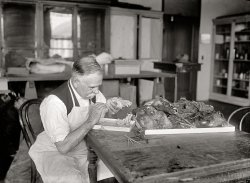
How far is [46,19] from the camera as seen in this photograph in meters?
6.09

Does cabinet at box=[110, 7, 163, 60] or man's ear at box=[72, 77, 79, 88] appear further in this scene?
cabinet at box=[110, 7, 163, 60]

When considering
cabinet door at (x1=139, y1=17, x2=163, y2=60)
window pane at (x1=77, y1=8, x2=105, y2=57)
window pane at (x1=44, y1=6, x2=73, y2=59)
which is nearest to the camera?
window pane at (x1=44, y1=6, x2=73, y2=59)

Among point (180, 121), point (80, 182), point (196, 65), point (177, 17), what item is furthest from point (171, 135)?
point (177, 17)

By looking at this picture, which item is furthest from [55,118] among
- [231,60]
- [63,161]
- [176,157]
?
[231,60]

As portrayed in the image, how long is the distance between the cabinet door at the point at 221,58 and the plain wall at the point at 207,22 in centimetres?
20

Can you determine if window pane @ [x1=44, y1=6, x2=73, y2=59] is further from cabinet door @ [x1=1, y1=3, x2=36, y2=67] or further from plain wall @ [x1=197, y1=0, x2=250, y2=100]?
plain wall @ [x1=197, y1=0, x2=250, y2=100]

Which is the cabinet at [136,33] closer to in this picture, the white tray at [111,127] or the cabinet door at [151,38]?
the cabinet door at [151,38]

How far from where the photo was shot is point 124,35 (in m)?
7.13

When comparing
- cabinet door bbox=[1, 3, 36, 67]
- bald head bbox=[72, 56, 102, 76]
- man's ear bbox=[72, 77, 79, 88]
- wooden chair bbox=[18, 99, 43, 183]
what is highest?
cabinet door bbox=[1, 3, 36, 67]

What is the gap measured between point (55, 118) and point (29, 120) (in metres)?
0.70

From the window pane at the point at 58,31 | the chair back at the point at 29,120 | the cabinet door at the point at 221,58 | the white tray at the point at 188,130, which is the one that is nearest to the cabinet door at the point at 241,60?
the cabinet door at the point at 221,58

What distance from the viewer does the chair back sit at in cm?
232

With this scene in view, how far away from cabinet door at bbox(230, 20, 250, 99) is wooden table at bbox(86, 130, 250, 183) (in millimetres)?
6569

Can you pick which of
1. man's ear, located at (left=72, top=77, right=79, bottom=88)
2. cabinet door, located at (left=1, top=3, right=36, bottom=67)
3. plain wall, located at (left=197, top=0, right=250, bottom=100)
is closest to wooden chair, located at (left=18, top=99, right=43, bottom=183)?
man's ear, located at (left=72, top=77, right=79, bottom=88)
